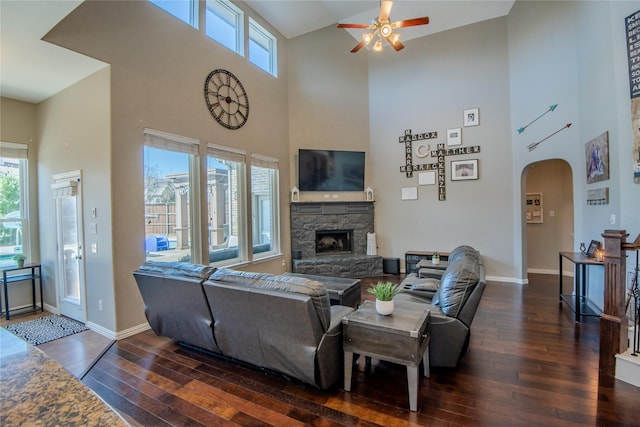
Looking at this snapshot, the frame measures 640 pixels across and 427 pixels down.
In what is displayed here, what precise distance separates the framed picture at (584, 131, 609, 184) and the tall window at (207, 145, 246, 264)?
5.20 metres

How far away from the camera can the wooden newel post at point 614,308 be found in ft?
8.41

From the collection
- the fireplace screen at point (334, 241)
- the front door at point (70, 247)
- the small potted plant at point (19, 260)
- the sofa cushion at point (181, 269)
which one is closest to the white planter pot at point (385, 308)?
the sofa cushion at point (181, 269)

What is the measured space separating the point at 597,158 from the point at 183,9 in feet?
20.4

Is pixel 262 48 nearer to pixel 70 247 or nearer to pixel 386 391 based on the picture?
pixel 70 247

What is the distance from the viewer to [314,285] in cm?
231

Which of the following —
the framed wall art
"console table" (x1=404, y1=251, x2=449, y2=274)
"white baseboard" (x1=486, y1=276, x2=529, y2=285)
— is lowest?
"white baseboard" (x1=486, y1=276, x2=529, y2=285)

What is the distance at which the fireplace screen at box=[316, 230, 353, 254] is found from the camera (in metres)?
6.84

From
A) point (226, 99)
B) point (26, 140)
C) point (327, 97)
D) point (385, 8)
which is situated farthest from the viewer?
point (327, 97)

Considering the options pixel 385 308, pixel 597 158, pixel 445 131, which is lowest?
pixel 385 308

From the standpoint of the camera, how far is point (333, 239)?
6.94 m

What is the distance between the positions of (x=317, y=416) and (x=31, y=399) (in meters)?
1.88

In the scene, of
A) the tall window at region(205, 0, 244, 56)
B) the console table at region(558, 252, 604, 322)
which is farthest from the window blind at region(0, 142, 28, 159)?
the console table at region(558, 252, 604, 322)

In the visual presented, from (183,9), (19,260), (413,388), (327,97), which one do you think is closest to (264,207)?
(327,97)

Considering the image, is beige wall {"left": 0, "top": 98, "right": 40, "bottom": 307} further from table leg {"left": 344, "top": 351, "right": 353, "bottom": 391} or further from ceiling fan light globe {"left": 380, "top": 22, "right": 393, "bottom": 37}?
ceiling fan light globe {"left": 380, "top": 22, "right": 393, "bottom": 37}
